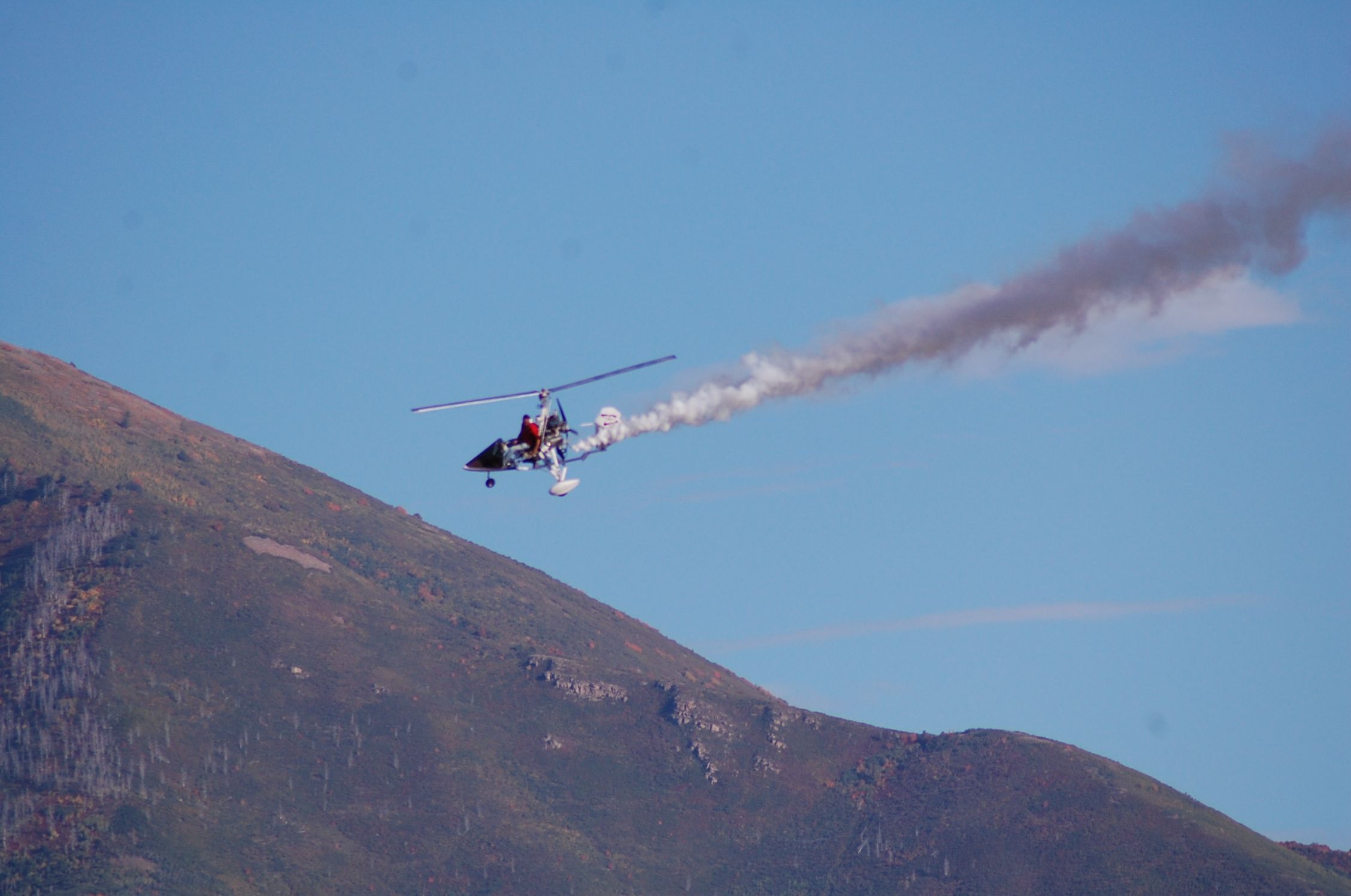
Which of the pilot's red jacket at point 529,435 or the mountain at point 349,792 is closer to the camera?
the pilot's red jacket at point 529,435

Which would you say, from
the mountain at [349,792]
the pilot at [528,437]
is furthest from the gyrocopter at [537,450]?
the mountain at [349,792]

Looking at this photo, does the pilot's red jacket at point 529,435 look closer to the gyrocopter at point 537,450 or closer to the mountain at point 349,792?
the gyrocopter at point 537,450

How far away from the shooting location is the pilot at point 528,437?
8075 centimetres

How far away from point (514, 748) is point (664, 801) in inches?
818

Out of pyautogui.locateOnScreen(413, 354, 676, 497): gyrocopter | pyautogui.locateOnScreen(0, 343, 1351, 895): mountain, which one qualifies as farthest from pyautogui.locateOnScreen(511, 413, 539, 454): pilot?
pyautogui.locateOnScreen(0, 343, 1351, 895): mountain

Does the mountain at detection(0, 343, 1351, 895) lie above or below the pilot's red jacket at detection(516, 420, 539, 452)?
below

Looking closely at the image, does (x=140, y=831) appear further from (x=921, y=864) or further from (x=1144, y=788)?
(x=1144, y=788)

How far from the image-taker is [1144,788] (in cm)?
18800

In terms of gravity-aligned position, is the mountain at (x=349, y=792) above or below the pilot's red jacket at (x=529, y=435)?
below

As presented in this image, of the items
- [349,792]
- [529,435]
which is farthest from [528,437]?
[349,792]

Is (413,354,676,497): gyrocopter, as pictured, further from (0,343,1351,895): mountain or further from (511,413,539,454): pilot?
(0,343,1351,895): mountain

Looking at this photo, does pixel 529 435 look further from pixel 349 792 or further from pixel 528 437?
pixel 349 792

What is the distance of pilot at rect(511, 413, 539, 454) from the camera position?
8075 cm

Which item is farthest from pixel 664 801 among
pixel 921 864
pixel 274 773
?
pixel 274 773
